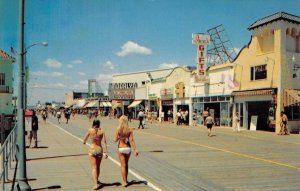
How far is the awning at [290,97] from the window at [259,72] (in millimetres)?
2503

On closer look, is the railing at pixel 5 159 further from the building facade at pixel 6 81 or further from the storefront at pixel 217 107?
the building facade at pixel 6 81

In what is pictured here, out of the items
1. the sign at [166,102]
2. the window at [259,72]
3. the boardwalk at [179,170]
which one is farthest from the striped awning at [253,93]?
the sign at [166,102]

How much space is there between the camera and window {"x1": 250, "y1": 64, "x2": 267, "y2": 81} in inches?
1158

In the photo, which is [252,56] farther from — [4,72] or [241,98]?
[4,72]

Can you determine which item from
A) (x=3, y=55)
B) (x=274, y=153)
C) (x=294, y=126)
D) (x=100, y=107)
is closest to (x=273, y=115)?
(x=294, y=126)

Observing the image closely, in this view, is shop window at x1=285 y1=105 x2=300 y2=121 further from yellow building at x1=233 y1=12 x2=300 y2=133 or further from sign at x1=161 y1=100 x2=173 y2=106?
sign at x1=161 y1=100 x2=173 y2=106

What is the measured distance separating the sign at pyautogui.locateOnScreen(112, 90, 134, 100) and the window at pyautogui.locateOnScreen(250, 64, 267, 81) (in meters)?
34.1

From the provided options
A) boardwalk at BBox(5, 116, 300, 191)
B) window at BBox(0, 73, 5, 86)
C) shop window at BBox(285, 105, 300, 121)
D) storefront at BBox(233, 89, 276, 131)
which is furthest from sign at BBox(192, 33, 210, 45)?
window at BBox(0, 73, 5, 86)

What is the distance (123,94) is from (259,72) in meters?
38.8

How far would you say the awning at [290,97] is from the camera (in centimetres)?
2656

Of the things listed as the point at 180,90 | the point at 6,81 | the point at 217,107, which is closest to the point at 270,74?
the point at 217,107

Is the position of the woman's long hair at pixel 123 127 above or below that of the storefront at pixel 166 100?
below

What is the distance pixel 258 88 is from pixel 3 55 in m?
44.1

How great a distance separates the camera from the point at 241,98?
32.2 metres
